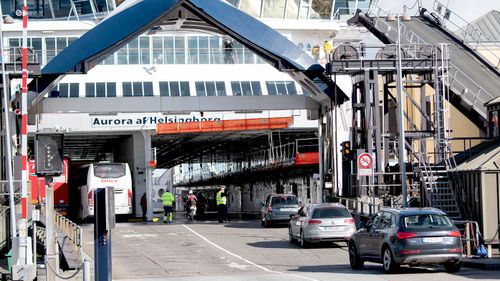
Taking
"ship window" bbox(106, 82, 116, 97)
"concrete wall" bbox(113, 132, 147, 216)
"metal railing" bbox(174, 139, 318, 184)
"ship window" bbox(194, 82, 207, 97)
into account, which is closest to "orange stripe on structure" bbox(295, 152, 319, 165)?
"metal railing" bbox(174, 139, 318, 184)

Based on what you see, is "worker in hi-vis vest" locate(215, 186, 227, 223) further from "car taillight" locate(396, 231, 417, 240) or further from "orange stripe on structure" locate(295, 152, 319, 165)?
"car taillight" locate(396, 231, 417, 240)

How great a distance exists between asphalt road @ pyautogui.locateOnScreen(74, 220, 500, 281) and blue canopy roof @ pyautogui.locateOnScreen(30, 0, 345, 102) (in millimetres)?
7004

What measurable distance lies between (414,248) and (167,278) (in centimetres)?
632

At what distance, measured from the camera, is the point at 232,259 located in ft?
97.8

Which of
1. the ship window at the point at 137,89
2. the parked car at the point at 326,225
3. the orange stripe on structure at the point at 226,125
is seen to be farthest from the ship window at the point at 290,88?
the parked car at the point at 326,225

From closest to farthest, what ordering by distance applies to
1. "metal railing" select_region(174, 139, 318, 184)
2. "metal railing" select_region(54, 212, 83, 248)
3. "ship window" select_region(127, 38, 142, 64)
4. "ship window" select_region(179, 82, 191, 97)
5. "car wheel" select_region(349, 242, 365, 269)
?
1. "metal railing" select_region(54, 212, 83, 248)
2. "car wheel" select_region(349, 242, 365, 269)
3. "ship window" select_region(179, 82, 191, 97)
4. "ship window" select_region(127, 38, 142, 64)
5. "metal railing" select_region(174, 139, 318, 184)

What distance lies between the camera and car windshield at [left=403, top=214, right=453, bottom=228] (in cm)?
2373

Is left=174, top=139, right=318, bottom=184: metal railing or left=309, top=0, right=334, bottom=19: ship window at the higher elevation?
left=309, top=0, right=334, bottom=19: ship window

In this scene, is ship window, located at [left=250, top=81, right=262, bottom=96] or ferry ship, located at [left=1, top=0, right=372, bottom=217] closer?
ferry ship, located at [left=1, top=0, right=372, bottom=217]

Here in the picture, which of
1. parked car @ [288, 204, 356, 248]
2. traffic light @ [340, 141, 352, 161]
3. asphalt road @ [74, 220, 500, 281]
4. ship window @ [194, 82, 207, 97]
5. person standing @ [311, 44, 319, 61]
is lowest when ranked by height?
asphalt road @ [74, 220, 500, 281]

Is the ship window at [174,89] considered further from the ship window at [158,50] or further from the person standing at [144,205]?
the person standing at [144,205]

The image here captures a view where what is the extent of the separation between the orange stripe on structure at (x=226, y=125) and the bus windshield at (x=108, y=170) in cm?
357

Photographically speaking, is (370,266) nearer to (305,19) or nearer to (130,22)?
(130,22)

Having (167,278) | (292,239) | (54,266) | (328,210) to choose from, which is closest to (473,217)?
(328,210)
